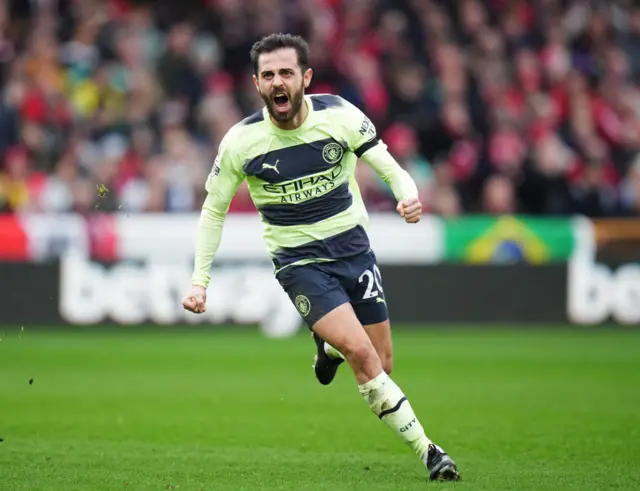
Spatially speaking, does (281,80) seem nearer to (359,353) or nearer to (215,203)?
(215,203)

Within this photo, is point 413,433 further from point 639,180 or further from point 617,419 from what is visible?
point 639,180

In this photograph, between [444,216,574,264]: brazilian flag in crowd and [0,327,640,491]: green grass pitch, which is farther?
[444,216,574,264]: brazilian flag in crowd

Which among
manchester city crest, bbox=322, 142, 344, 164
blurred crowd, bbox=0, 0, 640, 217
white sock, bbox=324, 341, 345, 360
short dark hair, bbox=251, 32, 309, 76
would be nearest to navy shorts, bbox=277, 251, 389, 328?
manchester city crest, bbox=322, 142, 344, 164

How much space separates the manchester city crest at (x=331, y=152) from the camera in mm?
7641

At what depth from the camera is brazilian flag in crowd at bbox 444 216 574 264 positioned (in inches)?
707

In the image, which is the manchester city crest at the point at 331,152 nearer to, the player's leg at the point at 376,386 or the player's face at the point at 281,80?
the player's face at the point at 281,80

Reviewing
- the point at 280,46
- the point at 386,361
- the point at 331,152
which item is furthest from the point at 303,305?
the point at 280,46

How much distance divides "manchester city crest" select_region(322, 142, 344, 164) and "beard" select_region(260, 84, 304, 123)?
0.30m

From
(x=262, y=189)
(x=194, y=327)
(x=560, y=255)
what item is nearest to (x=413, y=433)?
(x=262, y=189)

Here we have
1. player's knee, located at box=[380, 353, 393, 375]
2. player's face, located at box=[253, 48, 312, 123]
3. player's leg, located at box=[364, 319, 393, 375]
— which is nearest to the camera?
player's face, located at box=[253, 48, 312, 123]

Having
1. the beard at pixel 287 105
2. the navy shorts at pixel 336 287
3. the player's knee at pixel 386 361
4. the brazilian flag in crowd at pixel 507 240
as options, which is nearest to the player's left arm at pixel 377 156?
the beard at pixel 287 105

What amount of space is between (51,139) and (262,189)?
11353 millimetres

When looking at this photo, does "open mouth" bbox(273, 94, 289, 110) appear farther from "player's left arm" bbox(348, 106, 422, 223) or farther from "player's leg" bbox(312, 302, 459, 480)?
"player's leg" bbox(312, 302, 459, 480)

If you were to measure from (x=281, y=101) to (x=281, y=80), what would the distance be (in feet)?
0.43
